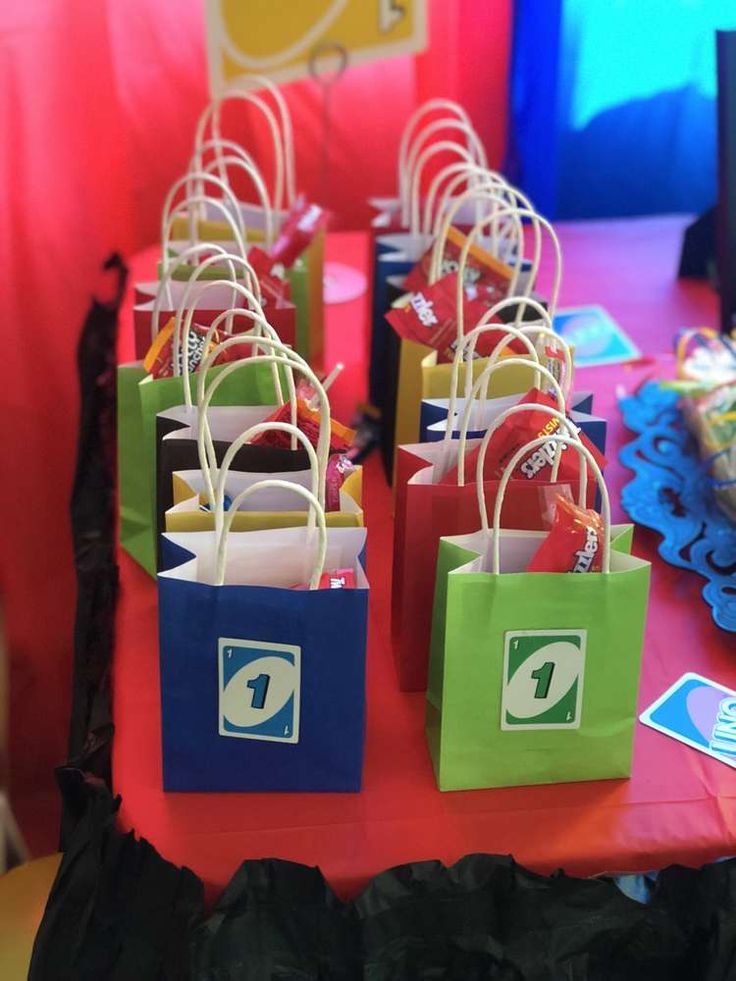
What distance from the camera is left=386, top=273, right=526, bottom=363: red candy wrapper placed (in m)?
1.45

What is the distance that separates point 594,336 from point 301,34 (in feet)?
2.53

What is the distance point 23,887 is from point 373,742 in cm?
56

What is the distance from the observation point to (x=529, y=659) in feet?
3.43

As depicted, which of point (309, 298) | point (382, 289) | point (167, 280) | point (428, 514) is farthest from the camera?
point (309, 298)

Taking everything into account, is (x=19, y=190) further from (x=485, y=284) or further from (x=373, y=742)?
(x=373, y=742)

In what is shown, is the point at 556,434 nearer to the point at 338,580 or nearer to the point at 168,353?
the point at 338,580

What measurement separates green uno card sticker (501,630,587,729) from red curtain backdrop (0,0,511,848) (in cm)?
133

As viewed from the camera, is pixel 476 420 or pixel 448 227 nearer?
pixel 476 420

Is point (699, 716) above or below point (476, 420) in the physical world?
below

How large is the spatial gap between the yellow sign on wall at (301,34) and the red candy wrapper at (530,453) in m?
1.10

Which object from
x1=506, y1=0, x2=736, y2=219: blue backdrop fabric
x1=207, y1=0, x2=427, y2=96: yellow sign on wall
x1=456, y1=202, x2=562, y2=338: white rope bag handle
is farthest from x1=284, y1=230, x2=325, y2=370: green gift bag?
x1=506, y1=0, x2=736, y2=219: blue backdrop fabric

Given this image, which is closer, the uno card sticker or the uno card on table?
the uno card sticker

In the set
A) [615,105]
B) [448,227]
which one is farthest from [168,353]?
[615,105]

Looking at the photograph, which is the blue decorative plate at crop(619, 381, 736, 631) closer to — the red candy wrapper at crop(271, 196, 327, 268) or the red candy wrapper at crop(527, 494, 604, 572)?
the red candy wrapper at crop(527, 494, 604, 572)
